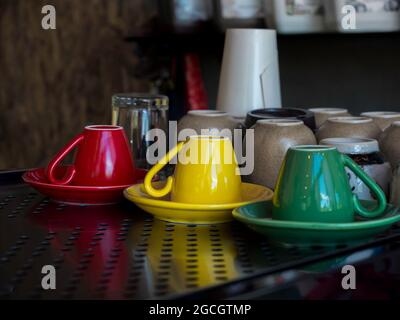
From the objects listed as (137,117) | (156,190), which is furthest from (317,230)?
(137,117)

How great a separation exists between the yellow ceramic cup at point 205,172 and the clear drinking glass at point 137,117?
1.18ft

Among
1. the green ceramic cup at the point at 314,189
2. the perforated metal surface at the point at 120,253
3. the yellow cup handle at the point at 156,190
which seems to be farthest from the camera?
the yellow cup handle at the point at 156,190

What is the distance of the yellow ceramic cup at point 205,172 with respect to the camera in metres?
0.91

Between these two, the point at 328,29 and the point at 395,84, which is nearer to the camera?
the point at 328,29

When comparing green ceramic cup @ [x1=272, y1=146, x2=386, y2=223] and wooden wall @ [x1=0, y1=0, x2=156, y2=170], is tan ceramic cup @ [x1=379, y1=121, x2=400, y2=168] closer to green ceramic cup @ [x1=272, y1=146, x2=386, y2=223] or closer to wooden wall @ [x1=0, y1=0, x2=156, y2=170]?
green ceramic cup @ [x1=272, y1=146, x2=386, y2=223]

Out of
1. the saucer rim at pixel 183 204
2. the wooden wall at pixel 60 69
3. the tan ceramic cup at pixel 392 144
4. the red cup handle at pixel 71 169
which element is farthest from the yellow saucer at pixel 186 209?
the wooden wall at pixel 60 69

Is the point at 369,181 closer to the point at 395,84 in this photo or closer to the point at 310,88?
the point at 395,84

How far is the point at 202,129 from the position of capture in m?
1.16

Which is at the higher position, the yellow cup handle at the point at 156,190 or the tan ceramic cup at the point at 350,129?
the tan ceramic cup at the point at 350,129

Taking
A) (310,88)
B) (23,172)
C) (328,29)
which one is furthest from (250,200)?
(310,88)

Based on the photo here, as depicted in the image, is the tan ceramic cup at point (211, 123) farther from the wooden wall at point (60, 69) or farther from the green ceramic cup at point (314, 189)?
the wooden wall at point (60, 69)

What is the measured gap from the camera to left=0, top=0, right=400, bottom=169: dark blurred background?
192cm

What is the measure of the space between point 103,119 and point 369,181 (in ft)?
6.57

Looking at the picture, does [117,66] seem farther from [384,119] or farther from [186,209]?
[186,209]
